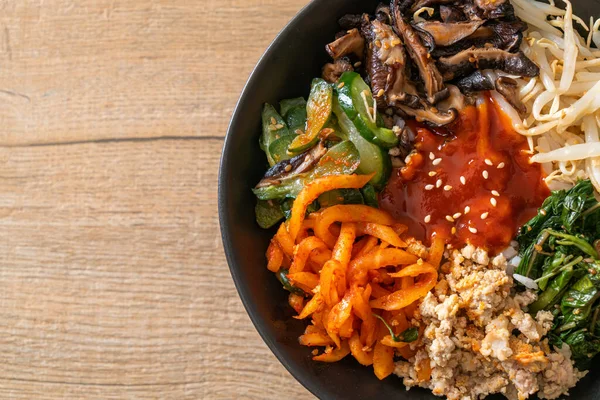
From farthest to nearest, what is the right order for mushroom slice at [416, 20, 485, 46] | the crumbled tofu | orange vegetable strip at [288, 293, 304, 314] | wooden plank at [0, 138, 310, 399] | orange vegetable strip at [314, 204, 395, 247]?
wooden plank at [0, 138, 310, 399] → orange vegetable strip at [288, 293, 304, 314] → mushroom slice at [416, 20, 485, 46] → orange vegetable strip at [314, 204, 395, 247] → the crumbled tofu

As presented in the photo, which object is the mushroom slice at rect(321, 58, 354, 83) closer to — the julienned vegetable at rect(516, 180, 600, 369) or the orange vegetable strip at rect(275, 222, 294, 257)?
the orange vegetable strip at rect(275, 222, 294, 257)

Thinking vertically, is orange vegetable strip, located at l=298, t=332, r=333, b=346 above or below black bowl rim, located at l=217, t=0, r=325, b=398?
below

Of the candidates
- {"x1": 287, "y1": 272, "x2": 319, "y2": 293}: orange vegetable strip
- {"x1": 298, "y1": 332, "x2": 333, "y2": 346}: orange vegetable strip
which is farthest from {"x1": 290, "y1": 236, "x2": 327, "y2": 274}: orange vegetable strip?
{"x1": 298, "y1": 332, "x2": 333, "y2": 346}: orange vegetable strip

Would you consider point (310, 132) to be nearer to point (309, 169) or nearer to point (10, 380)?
point (309, 169)

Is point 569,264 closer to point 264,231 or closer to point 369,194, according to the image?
point 369,194

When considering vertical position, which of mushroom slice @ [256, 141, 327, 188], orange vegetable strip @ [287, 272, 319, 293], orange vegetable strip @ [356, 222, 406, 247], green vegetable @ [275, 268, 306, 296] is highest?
mushroom slice @ [256, 141, 327, 188]

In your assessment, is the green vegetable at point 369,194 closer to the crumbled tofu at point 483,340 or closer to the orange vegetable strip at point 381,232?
the orange vegetable strip at point 381,232

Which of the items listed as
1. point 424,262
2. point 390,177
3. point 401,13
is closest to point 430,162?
point 390,177
